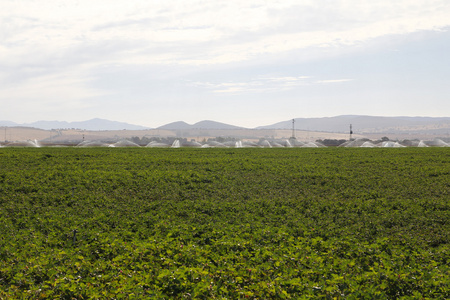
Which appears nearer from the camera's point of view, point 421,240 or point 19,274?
point 19,274

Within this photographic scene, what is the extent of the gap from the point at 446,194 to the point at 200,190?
8963 millimetres

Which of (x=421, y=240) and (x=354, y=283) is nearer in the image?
(x=354, y=283)

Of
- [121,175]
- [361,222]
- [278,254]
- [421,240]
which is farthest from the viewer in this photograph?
[121,175]

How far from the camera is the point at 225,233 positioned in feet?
30.5

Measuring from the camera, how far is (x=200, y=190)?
1461 centimetres

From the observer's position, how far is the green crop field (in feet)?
19.4

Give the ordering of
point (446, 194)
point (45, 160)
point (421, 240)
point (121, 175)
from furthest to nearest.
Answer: point (45, 160) → point (121, 175) → point (446, 194) → point (421, 240)

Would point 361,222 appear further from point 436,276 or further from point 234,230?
point 436,276

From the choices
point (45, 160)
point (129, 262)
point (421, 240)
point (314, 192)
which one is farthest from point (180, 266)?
point (45, 160)

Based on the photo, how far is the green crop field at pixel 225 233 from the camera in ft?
19.4

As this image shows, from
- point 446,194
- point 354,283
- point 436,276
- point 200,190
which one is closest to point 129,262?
point 354,283

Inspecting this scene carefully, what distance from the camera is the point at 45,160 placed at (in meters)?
22.6

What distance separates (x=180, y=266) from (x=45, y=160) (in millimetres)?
18482

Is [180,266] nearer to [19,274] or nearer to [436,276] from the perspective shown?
[19,274]
